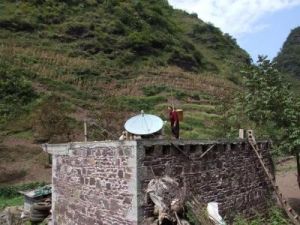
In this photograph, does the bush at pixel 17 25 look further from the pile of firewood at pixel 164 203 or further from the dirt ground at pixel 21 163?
the pile of firewood at pixel 164 203

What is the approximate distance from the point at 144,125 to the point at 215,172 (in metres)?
2.15

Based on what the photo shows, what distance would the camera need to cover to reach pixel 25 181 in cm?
2197

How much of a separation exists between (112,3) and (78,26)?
8213 mm

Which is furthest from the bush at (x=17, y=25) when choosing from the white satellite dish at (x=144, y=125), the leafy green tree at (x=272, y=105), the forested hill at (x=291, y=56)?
the forested hill at (x=291, y=56)

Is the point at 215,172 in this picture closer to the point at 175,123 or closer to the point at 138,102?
the point at 175,123

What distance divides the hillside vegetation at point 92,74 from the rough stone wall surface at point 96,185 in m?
8.68

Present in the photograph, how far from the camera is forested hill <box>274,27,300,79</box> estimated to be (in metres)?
74.1

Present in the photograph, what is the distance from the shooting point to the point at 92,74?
40031 mm

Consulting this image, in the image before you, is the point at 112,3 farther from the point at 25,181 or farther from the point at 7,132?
the point at 25,181

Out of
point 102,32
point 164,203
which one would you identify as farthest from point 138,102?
point 164,203

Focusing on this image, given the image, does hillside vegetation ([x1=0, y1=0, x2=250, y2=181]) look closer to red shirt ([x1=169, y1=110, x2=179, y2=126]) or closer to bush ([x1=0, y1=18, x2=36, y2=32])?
bush ([x1=0, y1=18, x2=36, y2=32])

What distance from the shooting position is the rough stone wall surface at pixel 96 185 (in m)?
9.01

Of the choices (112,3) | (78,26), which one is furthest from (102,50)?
(112,3)

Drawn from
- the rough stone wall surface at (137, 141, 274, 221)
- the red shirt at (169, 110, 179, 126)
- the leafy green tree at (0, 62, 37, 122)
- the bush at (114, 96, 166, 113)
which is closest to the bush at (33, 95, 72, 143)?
the leafy green tree at (0, 62, 37, 122)
